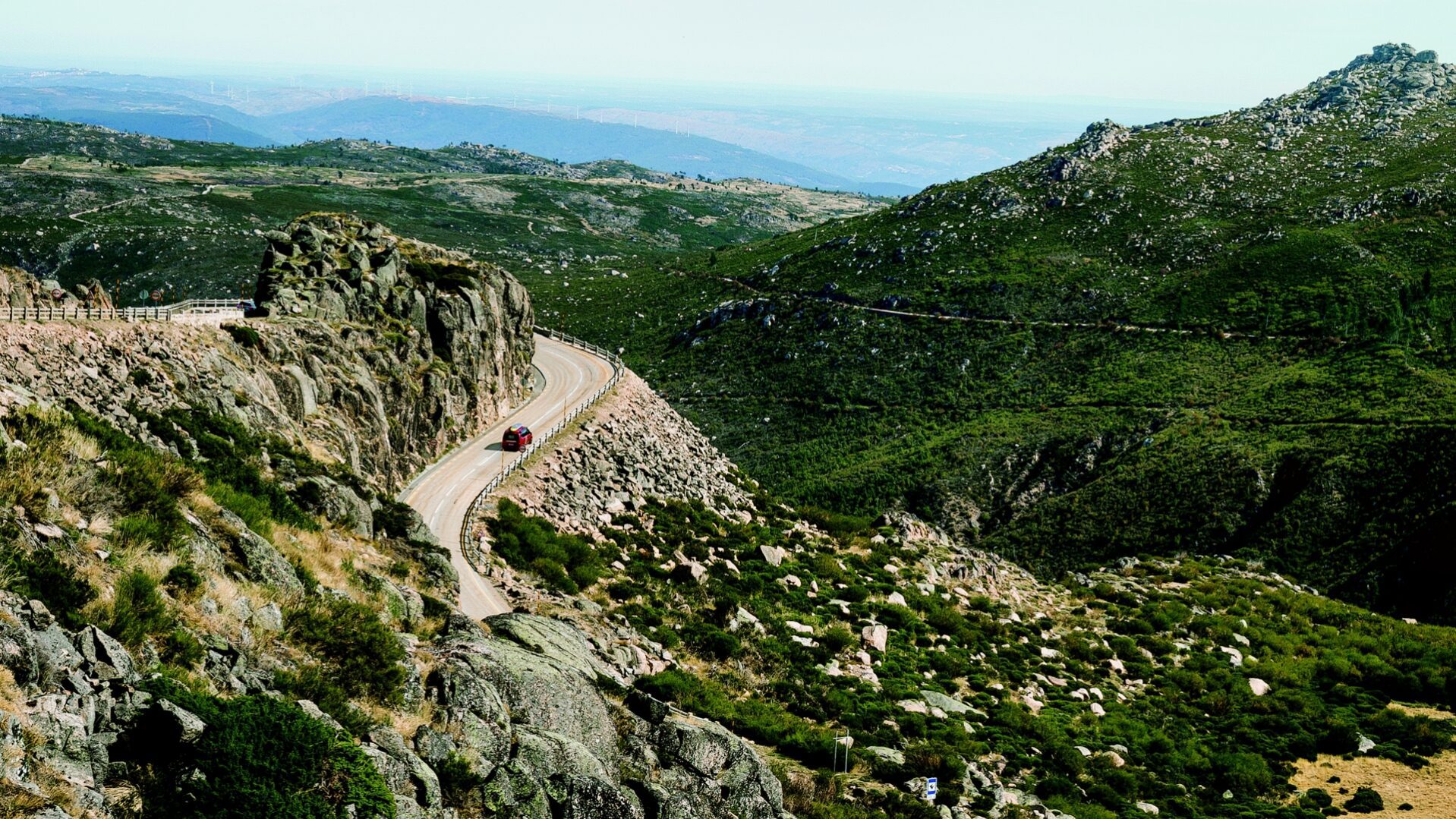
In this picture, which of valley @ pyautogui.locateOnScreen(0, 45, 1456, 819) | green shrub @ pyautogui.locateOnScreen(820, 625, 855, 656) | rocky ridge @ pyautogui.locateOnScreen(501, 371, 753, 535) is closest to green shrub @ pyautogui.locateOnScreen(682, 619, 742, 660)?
valley @ pyautogui.locateOnScreen(0, 45, 1456, 819)

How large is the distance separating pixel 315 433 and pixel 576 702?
22.9 m

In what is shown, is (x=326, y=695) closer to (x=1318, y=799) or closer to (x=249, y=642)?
(x=249, y=642)

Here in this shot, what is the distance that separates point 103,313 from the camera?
32406 mm

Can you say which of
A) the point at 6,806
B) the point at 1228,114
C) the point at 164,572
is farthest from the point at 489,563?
the point at 1228,114

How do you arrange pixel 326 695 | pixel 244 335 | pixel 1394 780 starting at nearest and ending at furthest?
1. pixel 326 695
2. pixel 1394 780
3. pixel 244 335

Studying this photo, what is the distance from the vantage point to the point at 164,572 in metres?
15.7

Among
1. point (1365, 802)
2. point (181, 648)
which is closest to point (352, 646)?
point (181, 648)

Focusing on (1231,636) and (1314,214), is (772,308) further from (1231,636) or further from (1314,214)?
(1231,636)

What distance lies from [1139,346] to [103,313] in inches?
3329

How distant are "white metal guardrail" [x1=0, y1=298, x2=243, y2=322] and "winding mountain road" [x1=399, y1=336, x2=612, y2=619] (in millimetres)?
12007

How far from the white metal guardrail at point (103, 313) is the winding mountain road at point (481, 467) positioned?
39.4 feet

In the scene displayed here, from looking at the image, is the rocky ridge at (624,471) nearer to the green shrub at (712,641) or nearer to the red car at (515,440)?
the red car at (515,440)

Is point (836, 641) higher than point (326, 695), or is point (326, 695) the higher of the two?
point (326, 695)

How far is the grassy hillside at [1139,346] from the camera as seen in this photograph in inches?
2422
